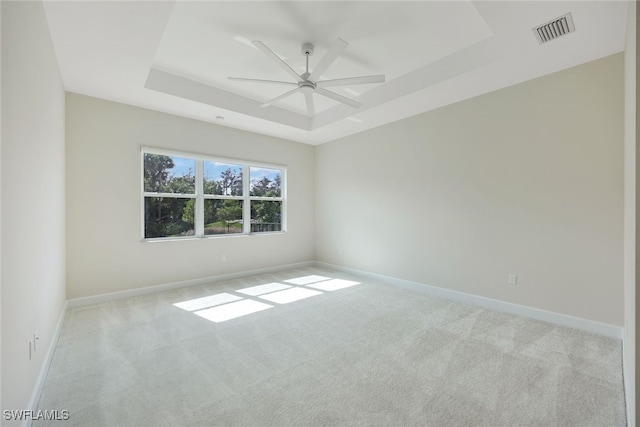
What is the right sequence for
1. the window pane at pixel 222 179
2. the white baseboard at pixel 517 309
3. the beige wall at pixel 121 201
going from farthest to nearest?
the window pane at pixel 222 179 < the beige wall at pixel 121 201 < the white baseboard at pixel 517 309

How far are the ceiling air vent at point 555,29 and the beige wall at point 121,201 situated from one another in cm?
441

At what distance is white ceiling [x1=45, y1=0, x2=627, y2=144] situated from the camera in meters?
2.33

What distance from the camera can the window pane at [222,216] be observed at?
496 centimetres

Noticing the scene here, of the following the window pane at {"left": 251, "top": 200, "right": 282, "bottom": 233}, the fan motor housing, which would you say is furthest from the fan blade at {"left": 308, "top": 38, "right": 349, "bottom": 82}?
the window pane at {"left": 251, "top": 200, "right": 282, "bottom": 233}

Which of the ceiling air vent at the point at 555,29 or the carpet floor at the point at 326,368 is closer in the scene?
the carpet floor at the point at 326,368

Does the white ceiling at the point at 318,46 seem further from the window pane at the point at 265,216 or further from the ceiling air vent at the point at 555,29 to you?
the window pane at the point at 265,216

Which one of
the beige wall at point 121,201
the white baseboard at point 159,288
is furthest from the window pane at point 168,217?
the white baseboard at point 159,288

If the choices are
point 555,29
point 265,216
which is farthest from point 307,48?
point 265,216

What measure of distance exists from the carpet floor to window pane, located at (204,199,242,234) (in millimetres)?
1670

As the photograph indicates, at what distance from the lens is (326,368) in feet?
7.43

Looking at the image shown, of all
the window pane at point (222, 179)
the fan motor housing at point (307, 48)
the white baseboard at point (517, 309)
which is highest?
the fan motor housing at point (307, 48)

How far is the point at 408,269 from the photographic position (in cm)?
459

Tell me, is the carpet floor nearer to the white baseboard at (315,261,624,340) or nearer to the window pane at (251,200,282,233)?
the white baseboard at (315,261,624,340)

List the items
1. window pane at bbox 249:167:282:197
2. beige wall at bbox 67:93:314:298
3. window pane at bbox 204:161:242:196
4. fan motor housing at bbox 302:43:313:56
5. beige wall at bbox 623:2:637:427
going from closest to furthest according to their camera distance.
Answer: beige wall at bbox 623:2:637:427, fan motor housing at bbox 302:43:313:56, beige wall at bbox 67:93:314:298, window pane at bbox 204:161:242:196, window pane at bbox 249:167:282:197
